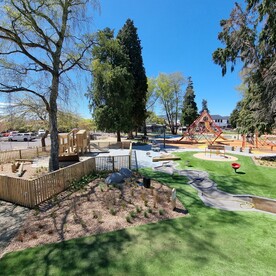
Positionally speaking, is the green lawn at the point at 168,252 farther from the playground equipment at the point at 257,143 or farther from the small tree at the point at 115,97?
the small tree at the point at 115,97

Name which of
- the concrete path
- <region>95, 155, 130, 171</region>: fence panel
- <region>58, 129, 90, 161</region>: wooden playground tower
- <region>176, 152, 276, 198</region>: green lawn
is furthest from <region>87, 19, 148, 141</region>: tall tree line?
the concrete path

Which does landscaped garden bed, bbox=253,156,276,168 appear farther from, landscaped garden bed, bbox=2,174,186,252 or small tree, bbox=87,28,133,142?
small tree, bbox=87,28,133,142

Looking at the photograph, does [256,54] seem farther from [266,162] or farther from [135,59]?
[135,59]

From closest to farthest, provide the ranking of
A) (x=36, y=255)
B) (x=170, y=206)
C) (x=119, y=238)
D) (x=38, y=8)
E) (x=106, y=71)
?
(x=36, y=255) → (x=119, y=238) → (x=170, y=206) → (x=38, y=8) → (x=106, y=71)

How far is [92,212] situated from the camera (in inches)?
263

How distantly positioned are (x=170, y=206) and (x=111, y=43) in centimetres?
973

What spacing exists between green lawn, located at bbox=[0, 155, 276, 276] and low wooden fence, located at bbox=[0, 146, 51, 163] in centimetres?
1296

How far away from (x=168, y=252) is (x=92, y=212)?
10.1ft

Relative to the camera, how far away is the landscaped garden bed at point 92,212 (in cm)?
543

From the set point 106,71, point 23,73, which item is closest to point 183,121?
point 106,71

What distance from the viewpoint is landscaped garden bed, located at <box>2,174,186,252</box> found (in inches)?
214

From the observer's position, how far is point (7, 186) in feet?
25.5

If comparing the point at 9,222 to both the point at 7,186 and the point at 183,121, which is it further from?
the point at 183,121

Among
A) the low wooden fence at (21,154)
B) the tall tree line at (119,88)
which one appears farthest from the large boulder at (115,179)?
the tall tree line at (119,88)
